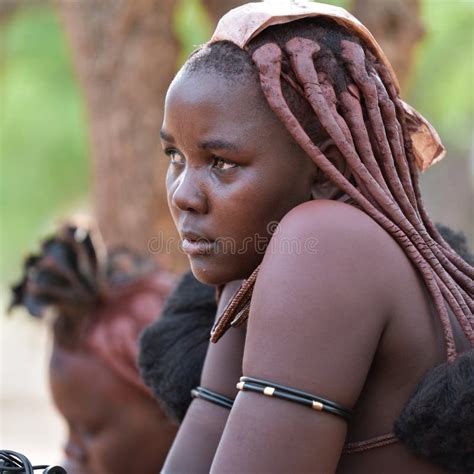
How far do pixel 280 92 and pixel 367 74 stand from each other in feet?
0.73

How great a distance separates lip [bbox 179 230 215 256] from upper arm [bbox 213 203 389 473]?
229mm

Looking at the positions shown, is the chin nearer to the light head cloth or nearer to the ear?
the ear

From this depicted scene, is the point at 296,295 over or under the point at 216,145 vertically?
under

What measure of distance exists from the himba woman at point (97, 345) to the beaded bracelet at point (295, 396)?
5.92 feet

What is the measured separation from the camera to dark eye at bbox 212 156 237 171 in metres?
1.97

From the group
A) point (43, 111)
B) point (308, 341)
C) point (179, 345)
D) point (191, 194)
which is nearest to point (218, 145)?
point (191, 194)

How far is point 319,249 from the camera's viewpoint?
180 centimetres

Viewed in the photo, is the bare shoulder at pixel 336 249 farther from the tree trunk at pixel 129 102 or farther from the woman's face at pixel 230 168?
the tree trunk at pixel 129 102

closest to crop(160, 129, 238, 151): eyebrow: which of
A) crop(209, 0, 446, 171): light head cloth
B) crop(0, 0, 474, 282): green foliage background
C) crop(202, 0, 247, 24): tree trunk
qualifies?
crop(209, 0, 446, 171): light head cloth

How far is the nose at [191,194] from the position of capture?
198 cm

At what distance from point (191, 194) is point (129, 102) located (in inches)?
180

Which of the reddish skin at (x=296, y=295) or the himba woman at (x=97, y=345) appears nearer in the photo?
the reddish skin at (x=296, y=295)

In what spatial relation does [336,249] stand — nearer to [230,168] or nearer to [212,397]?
[230,168]

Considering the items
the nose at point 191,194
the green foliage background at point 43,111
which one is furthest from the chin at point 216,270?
the green foliage background at point 43,111
